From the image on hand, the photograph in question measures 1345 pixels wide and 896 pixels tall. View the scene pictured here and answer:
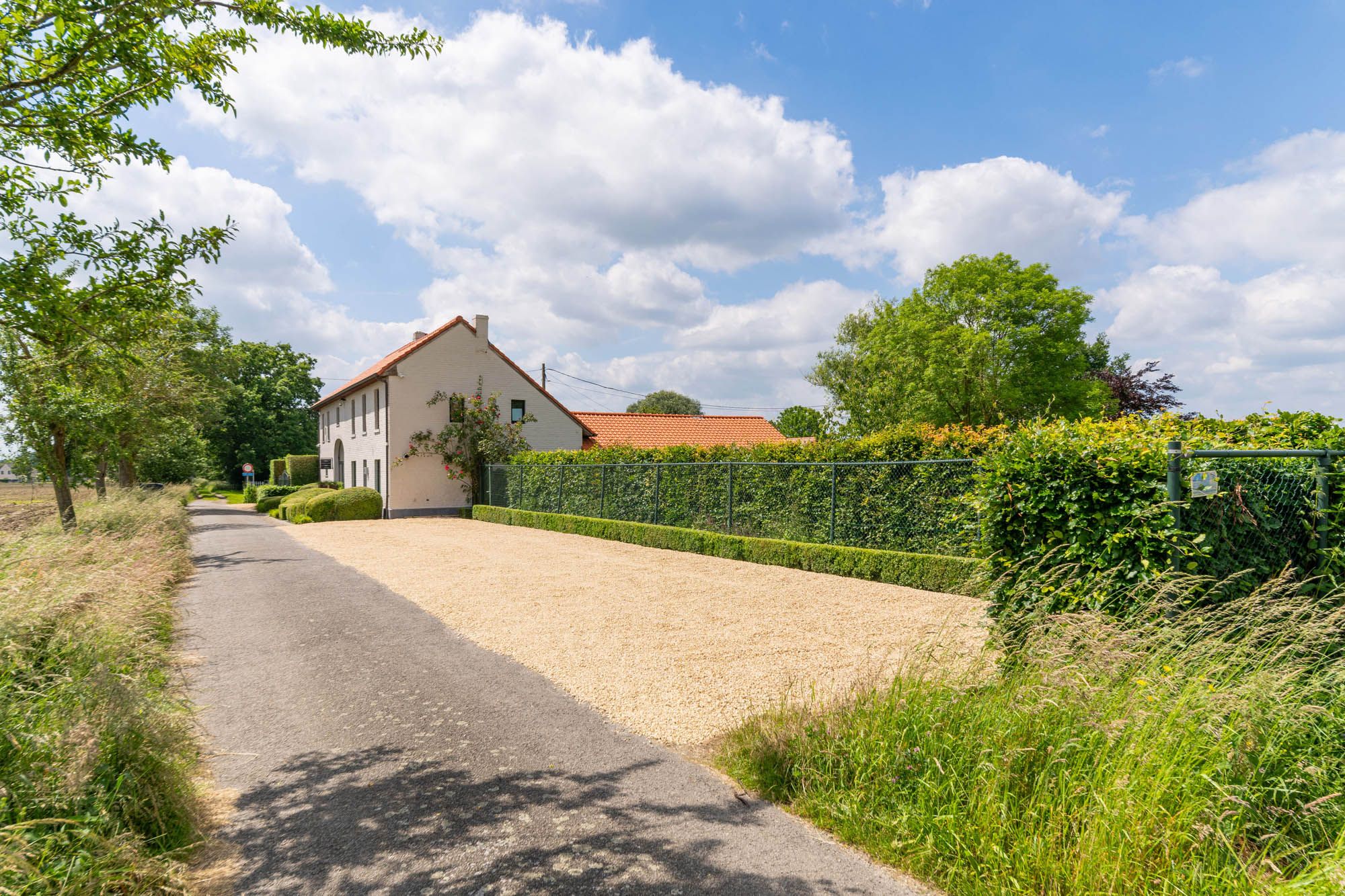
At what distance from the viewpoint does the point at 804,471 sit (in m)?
13.6

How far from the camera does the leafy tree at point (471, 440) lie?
1133 inches

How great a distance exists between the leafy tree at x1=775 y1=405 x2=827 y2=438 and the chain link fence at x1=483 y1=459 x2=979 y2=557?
91.3 ft

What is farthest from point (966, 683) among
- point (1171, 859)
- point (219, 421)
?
point (219, 421)

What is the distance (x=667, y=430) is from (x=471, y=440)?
10.3 m

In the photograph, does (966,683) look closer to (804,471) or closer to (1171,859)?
(1171,859)

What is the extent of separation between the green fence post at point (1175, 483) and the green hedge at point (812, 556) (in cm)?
143

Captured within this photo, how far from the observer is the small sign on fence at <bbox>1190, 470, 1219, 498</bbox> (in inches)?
188

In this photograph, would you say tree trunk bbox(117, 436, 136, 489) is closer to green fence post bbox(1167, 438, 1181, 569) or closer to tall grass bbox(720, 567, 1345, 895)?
tall grass bbox(720, 567, 1345, 895)

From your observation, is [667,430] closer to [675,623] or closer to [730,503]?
[730,503]

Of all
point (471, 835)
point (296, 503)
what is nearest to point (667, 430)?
point (296, 503)

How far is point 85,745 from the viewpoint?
11.1ft

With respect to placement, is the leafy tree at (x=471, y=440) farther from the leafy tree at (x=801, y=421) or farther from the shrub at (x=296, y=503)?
the leafy tree at (x=801, y=421)

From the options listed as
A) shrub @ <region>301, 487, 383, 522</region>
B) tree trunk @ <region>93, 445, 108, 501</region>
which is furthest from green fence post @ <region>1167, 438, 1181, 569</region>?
shrub @ <region>301, 487, 383, 522</region>

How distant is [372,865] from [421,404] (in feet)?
89.4
